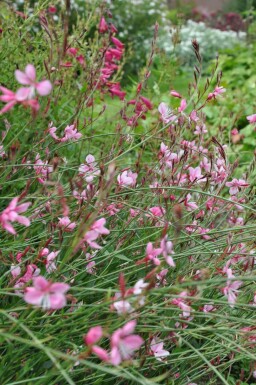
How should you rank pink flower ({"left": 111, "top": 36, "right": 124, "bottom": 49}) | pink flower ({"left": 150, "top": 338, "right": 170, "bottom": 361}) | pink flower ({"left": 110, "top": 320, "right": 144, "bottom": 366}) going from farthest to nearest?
pink flower ({"left": 111, "top": 36, "right": 124, "bottom": 49}), pink flower ({"left": 150, "top": 338, "right": 170, "bottom": 361}), pink flower ({"left": 110, "top": 320, "right": 144, "bottom": 366})

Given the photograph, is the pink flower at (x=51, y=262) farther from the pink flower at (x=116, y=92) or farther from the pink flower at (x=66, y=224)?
the pink flower at (x=116, y=92)

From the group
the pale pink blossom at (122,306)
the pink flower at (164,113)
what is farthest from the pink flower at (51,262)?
the pink flower at (164,113)

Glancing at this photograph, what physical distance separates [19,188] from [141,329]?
4.25 ft

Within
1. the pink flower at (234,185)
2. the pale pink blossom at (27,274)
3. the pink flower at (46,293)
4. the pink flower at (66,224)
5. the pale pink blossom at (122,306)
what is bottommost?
the pink flower at (234,185)

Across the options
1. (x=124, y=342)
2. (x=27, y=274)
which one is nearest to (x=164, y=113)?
(x=27, y=274)

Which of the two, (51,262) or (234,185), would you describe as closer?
(51,262)

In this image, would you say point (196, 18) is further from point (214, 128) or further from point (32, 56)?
point (32, 56)

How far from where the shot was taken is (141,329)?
154 cm

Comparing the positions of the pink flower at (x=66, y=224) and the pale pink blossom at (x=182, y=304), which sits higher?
the pink flower at (x=66, y=224)

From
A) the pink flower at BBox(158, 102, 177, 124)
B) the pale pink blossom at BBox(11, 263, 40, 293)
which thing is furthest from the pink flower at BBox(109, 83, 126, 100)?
the pale pink blossom at BBox(11, 263, 40, 293)

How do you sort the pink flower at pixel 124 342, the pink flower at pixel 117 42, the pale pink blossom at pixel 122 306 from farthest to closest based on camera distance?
the pink flower at pixel 117 42 → the pale pink blossom at pixel 122 306 → the pink flower at pixel 124 342

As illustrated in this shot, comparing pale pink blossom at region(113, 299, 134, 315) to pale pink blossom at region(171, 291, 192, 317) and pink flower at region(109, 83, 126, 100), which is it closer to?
pale pink blossom at region(171, 291, 192, 317)

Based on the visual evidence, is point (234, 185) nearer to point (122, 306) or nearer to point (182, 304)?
point (182, 304)

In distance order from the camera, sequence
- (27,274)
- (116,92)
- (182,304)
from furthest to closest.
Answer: (116,92) → (27,274) → (182,304)
